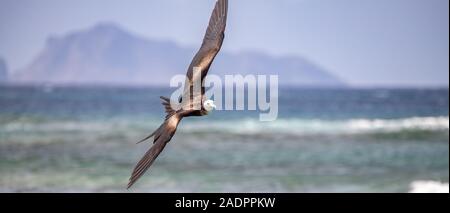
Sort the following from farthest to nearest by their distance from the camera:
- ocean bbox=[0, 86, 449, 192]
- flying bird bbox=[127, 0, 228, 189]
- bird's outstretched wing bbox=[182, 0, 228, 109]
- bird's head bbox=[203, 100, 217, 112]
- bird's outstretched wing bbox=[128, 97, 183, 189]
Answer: ocean bbox=[0, 86, 449, 192]
bird's outstretched wing bbox=[182, 0, 228, 109]
bird's head bbox=[203, 100, 217, 112]
flying bird bbox=[127, 0, 228, 189]
bird's outstretched wing bbox=[128, 97, 183, 189]

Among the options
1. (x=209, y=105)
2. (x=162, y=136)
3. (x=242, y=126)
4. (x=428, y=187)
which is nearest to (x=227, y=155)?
(x=428, y=187)

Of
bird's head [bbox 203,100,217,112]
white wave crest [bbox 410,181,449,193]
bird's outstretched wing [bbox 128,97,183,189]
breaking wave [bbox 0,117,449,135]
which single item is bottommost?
bird's outstretched wing [bbox 128,97,183,189]

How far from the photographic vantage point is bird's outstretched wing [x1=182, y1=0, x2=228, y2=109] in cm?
796

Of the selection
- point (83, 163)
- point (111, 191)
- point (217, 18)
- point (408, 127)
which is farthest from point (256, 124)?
point (217, 18)

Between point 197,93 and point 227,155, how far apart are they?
18029 mm

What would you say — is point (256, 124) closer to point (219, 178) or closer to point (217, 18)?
point (219, 178)

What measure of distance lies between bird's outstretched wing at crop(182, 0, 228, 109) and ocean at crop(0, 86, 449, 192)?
11215 millimetres

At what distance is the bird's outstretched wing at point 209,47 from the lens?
796 cm

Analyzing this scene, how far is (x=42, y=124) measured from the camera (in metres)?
35.0

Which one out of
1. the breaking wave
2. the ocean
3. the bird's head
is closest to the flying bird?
the bird's head

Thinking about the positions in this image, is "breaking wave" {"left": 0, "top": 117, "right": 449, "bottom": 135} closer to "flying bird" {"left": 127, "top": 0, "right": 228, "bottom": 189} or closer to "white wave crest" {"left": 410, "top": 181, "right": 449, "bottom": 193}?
"white wave crest" {"left": 410, "top": 181, "right": 449, "bottom": 193}

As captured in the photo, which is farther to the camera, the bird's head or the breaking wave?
the breaking wave

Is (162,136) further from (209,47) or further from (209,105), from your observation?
(209,47)
